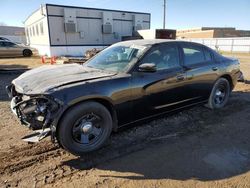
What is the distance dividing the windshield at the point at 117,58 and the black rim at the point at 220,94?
2452 mm

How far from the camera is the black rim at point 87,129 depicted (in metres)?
3.33

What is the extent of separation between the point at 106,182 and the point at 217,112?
11.4ft

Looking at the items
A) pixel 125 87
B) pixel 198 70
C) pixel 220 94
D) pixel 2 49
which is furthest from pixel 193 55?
pixel 2 49

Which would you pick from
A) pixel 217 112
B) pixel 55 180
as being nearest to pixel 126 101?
pixel 55 180

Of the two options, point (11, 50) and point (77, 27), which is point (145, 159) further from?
point (77, 27)

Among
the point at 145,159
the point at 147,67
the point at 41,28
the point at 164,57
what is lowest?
the point at 145,159

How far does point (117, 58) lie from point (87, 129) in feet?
5.06

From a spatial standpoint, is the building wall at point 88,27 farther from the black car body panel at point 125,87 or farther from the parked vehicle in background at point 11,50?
the black car body panel at point 125,87

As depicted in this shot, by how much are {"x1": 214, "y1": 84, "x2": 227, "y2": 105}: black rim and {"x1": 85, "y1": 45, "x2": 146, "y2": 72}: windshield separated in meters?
2.45

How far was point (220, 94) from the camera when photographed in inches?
220

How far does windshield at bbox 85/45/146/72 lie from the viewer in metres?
3.95

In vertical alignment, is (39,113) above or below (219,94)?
above

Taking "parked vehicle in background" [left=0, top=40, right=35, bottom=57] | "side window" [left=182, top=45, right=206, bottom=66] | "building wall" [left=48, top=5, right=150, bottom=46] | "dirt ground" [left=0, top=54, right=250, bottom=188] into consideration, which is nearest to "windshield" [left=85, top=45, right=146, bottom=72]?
"side window" [left=182, top=45, right=206, bottom=66]

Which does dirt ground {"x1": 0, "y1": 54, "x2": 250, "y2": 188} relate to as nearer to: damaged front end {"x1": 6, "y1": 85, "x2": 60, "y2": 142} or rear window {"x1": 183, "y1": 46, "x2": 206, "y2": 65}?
damaged front end {"x1": 6, "y1": 85, "x2": 60, "y2": 142}
